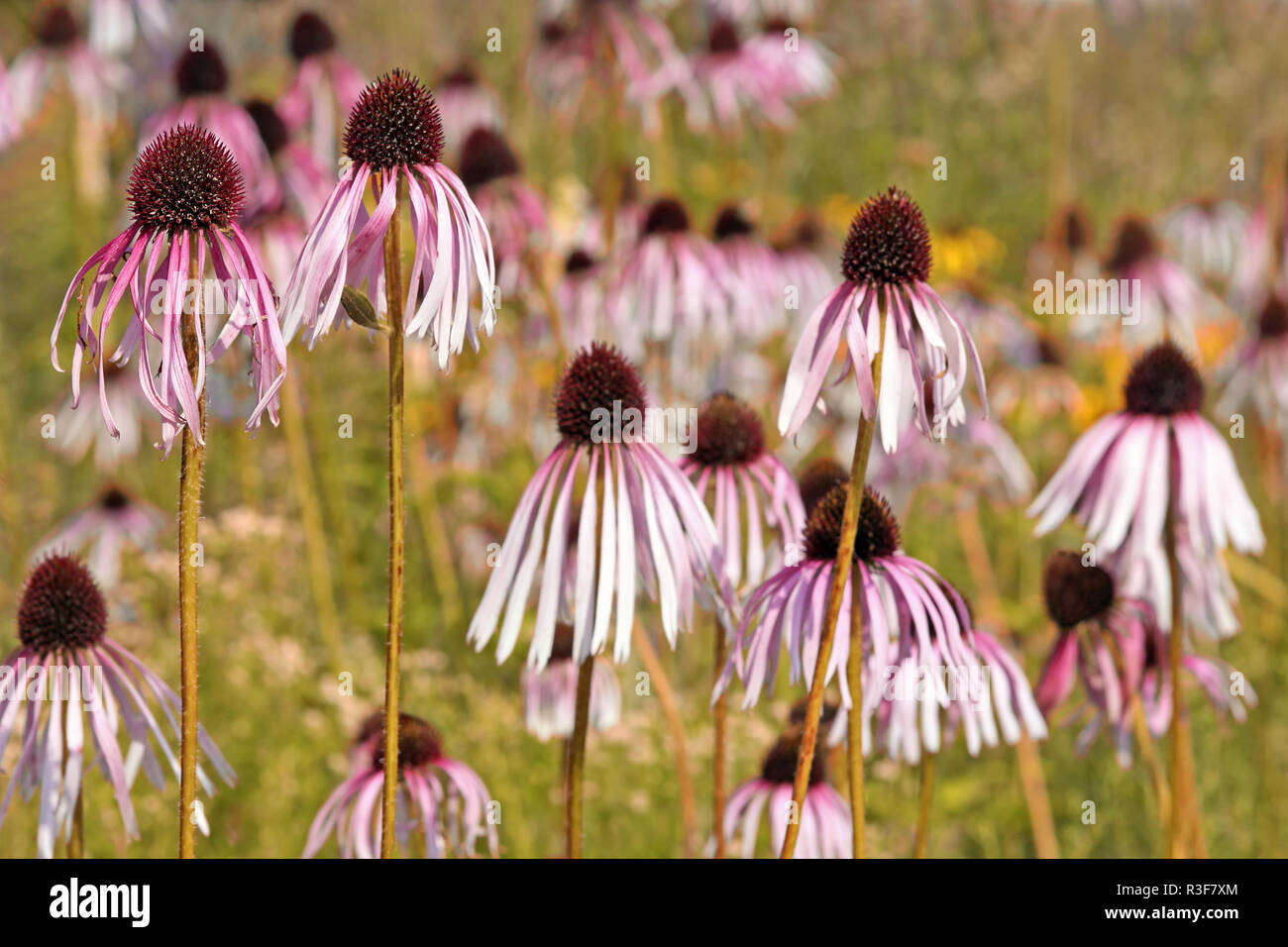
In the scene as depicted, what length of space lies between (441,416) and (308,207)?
4.89 feet

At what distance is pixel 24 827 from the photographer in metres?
2.99

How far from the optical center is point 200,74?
3518 millimetres

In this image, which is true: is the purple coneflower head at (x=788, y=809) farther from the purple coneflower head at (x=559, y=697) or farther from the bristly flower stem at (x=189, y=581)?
the bristly flower stem at (x=189, y=581)

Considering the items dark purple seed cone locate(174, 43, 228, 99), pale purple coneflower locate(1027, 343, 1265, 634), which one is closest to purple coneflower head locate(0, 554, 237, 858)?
pale purple coneflower locate(1027, 343, 1265, 634)

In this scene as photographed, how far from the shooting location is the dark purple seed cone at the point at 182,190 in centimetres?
132

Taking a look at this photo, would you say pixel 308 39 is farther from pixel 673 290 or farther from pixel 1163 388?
pixel 1163 388

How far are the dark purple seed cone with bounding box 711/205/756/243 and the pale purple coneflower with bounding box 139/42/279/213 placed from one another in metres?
1.34

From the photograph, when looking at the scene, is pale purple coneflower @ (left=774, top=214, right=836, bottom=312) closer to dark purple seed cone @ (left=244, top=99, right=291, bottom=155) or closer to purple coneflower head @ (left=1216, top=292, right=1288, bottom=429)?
purple coneflower head @ (left=1216, top=292, right=1288, bottom=429)

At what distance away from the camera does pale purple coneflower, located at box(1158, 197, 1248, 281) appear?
489 centimetres

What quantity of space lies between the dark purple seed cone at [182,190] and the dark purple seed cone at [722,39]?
3827mm

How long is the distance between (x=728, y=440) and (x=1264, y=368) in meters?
2.10

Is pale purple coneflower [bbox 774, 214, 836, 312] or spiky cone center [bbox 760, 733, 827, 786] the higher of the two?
pale purple coneflower [bbox 774, 214, 836, 312]

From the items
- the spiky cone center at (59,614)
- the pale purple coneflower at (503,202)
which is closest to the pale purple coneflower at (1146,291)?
the pale purple coneflower at (503,202)
